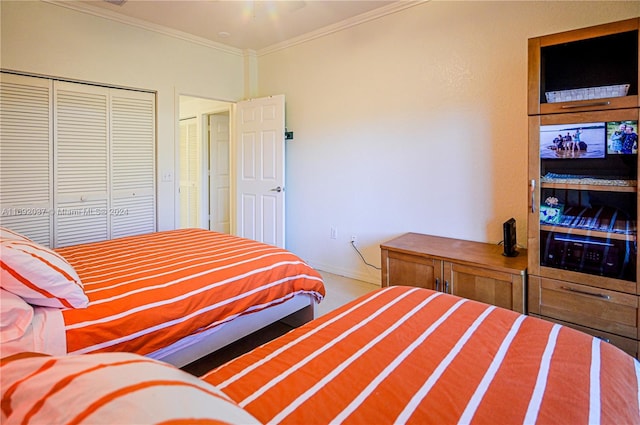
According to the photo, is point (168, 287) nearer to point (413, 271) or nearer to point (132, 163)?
point (413, 271)

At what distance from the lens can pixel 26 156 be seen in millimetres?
3105

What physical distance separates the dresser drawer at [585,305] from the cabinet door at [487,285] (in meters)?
0.08

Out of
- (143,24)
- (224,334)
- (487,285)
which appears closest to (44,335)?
(224,334)

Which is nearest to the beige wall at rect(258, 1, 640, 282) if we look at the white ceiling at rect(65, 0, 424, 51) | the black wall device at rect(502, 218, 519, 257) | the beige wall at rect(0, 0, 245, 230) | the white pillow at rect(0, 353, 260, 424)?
the white ceiling at rect(65, 0, 424, 51)

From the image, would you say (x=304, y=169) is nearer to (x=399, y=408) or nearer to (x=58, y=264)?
(x=58, y=264)

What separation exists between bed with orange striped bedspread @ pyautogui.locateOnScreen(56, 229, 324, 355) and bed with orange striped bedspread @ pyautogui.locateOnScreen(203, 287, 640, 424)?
0.72 metres

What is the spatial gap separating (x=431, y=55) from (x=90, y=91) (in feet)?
10.5

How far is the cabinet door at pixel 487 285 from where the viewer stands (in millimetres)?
2291

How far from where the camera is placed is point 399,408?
843 mm

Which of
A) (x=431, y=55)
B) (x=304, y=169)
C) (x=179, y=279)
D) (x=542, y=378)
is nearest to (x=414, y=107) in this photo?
(x=431, y=55)

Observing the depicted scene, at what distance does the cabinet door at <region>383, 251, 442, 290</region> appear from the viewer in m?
2.63

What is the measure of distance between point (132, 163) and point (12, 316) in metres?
2.78

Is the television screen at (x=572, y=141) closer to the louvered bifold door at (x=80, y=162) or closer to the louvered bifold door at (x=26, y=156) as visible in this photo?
the louvered bifold door at (x=80, y=162)

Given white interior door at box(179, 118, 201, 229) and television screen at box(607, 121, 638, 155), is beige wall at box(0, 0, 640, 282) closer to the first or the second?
television screen at box(607, 121, 638, 155)
